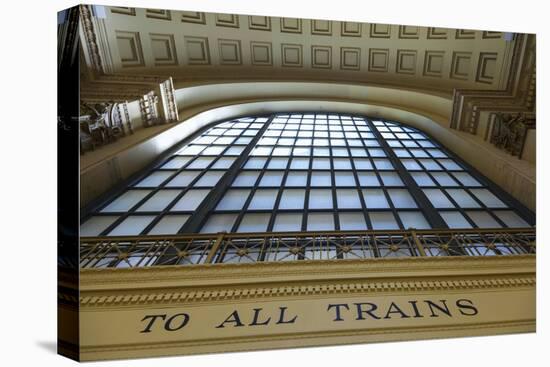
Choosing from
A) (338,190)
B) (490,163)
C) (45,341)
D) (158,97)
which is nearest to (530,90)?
(490,163)

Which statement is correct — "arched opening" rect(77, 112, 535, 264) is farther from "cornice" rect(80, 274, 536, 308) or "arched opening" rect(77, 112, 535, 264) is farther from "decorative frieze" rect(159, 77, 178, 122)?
"decorative frieze" rect(159, 77, 178, 122)

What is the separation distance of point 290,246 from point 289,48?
3819mm

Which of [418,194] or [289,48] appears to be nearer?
[418,194]

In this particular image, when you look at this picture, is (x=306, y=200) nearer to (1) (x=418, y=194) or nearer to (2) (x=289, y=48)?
(1) (x=418, y=194)

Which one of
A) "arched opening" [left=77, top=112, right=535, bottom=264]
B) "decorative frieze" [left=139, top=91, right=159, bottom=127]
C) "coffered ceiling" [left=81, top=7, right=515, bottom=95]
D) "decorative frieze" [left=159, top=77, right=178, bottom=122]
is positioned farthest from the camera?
"decorative frieze" [left=159, top=77, right=178, bottom=122]

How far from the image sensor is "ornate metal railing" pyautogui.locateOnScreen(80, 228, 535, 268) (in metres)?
3.57

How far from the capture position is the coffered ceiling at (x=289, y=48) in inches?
173

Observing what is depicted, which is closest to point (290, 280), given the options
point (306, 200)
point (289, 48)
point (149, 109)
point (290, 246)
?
point (290, 246)

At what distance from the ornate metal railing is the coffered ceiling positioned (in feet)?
6.98

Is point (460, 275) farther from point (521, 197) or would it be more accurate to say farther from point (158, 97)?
point (158, 97)

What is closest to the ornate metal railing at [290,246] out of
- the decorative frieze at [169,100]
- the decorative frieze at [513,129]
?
the decorative frieze at [513,129]

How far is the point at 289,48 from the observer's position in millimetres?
6125

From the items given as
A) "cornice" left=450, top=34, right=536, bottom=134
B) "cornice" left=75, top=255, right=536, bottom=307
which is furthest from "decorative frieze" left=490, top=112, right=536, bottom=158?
"cornice" left=75, top=255, right=536, bottom=307

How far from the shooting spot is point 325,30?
5527 mm
